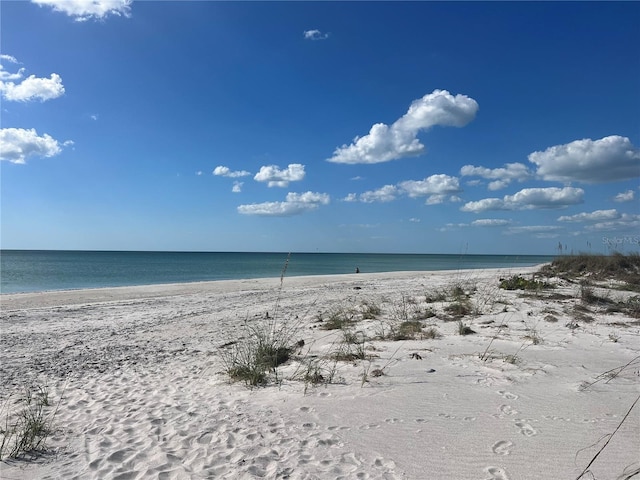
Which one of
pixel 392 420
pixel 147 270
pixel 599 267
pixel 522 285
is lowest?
pixel 147 270

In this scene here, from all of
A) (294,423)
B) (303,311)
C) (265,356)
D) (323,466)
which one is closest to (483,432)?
(323,466)

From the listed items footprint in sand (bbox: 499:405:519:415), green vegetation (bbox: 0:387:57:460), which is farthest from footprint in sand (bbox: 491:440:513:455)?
green vegetation (bbox: 0:387:57:460)

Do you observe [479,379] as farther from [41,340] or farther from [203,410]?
[41,340]

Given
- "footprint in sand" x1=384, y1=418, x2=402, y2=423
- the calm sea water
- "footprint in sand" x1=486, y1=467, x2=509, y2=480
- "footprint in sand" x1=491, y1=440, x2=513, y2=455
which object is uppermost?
"footprint in sand" x1=491, y1=440, x2=513, y2=455

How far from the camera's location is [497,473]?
2.95 meters

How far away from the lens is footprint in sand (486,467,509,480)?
2895 mm

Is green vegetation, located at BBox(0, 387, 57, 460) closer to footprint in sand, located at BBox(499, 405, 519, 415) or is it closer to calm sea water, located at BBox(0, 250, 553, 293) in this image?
calm sea water, located at BBox(0, 250, 553, 293)

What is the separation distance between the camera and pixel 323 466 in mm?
3186

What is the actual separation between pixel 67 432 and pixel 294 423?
214 centimetres

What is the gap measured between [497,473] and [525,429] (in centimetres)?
82

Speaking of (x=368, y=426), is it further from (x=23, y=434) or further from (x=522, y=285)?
(x=522, y=285)

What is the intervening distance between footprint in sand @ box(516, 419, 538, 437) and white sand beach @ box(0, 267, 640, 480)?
0.8 inches

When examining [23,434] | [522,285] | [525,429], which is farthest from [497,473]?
[522,285]

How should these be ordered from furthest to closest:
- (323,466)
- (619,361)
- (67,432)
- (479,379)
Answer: (619,361), (479,379), (67,432), (323,466)
